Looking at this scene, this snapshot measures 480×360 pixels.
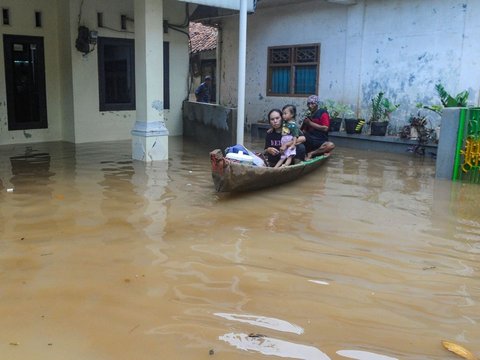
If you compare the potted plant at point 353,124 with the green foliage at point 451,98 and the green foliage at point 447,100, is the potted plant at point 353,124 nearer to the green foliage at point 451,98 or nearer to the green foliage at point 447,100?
the green foliage at point 447,100

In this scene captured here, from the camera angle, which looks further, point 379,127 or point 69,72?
point 379,127

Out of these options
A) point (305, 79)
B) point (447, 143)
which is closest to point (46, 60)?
point (305, 79)

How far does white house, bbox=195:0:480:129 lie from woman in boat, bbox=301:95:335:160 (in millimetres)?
3281

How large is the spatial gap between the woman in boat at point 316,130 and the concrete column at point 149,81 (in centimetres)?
271

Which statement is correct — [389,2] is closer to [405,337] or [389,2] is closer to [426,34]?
[426,34]

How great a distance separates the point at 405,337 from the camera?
2988 mm

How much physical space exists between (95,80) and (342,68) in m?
6.14

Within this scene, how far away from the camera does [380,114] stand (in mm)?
11648

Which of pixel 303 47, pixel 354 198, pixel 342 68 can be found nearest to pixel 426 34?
pixel 342 68

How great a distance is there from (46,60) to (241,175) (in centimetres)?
705

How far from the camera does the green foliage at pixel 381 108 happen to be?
1139 cm

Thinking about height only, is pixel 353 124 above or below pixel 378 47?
below

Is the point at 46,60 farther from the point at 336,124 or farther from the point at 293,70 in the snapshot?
the point at 336,124

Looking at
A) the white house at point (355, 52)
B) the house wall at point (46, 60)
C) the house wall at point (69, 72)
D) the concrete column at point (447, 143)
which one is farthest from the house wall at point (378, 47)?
the house wall at point (46, 60)
